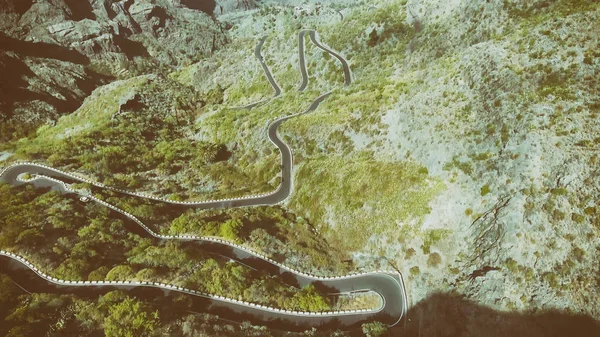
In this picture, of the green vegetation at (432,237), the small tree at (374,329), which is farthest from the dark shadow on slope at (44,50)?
the small tree at (374,329)

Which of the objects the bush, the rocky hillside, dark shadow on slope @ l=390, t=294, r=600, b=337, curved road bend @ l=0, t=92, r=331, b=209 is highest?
the rocky hillside

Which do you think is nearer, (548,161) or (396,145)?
(548,161)

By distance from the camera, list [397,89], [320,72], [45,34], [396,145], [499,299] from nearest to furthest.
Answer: [499,299] < [396,145] < [397,89] < [320,72] < [45,34]

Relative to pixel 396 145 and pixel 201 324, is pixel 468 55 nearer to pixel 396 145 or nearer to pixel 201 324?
pixel 396 145

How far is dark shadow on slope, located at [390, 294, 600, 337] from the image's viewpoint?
39719mm

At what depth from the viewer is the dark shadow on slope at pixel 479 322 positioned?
39.7 metres

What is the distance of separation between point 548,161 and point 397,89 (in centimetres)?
3487

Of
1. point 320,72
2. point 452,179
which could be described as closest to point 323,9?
point 320,72

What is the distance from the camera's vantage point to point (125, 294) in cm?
4381

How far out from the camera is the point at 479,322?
44.9 meters

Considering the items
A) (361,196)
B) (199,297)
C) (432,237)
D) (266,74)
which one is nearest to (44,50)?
(266,74)

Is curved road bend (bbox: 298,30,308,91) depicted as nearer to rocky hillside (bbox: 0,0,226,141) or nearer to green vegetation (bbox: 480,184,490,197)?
green vegetation (bbox: 480,184,490,197)

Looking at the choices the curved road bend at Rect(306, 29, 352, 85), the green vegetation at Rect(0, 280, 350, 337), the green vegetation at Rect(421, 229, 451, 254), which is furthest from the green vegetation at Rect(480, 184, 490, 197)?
the curved road bend at Rect(306, 29, 352, 85)

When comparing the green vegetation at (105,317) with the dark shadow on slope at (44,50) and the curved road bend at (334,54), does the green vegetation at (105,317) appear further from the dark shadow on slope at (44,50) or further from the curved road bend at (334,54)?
the dark shadow on slope at (44,50)
